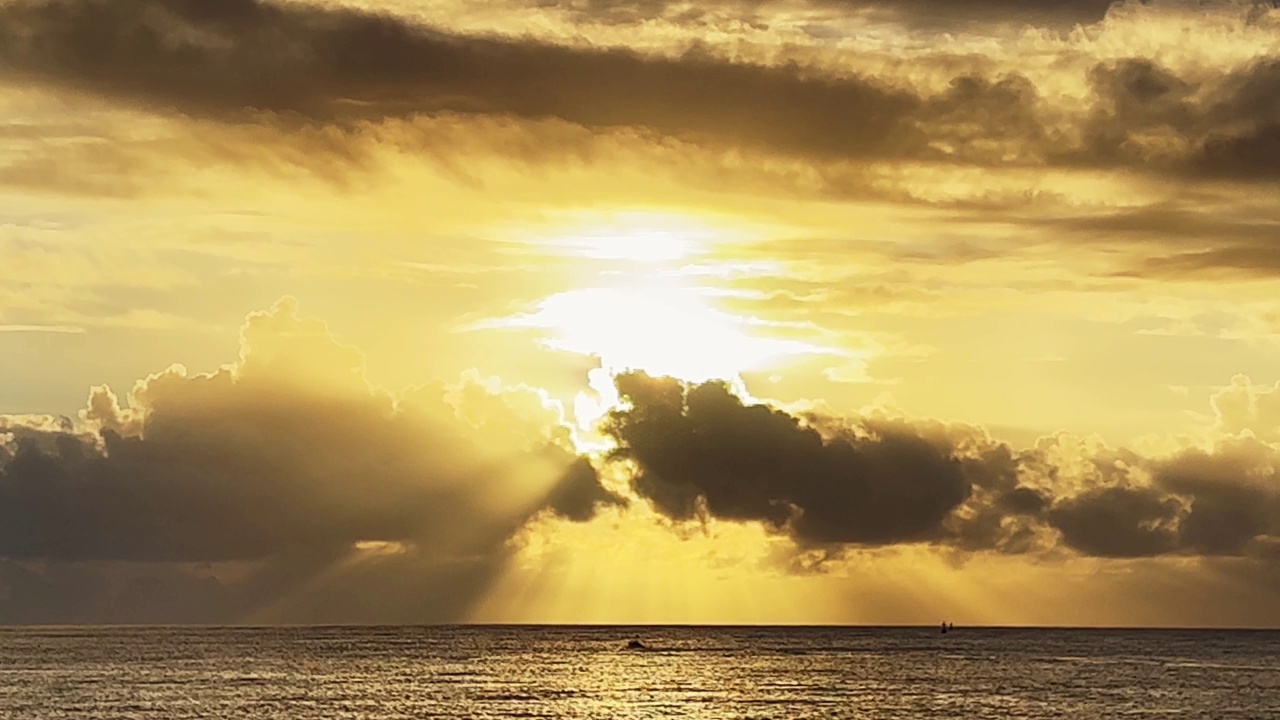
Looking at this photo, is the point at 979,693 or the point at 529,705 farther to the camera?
the point at 979,693

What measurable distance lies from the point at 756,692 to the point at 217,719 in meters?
68.8

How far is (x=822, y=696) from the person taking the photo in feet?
624

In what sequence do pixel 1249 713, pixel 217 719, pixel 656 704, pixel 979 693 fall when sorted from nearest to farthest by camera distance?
pixel 217 719 < pixel 1249 713 < pixel 656 704 < pixel 979 693

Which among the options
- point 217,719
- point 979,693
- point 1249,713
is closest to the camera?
point 217,719

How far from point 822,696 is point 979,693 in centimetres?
1917

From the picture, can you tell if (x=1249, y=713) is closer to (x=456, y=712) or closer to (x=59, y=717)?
(x=456, y=712)

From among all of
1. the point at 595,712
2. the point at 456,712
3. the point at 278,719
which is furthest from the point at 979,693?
the point at 278,719

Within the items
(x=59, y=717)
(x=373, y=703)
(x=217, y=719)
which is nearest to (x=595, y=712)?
(x=373, y=703)

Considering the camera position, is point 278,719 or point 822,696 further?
point 822,696

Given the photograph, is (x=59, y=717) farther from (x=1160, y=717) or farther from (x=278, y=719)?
(x=1160, y=717)

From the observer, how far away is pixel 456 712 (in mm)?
164125

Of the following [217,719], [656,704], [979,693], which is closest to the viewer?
[217,719]

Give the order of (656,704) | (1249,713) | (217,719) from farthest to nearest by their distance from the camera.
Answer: (656,704) < (1249,713) < (217,719)

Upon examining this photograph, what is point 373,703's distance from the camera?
175250 mm
